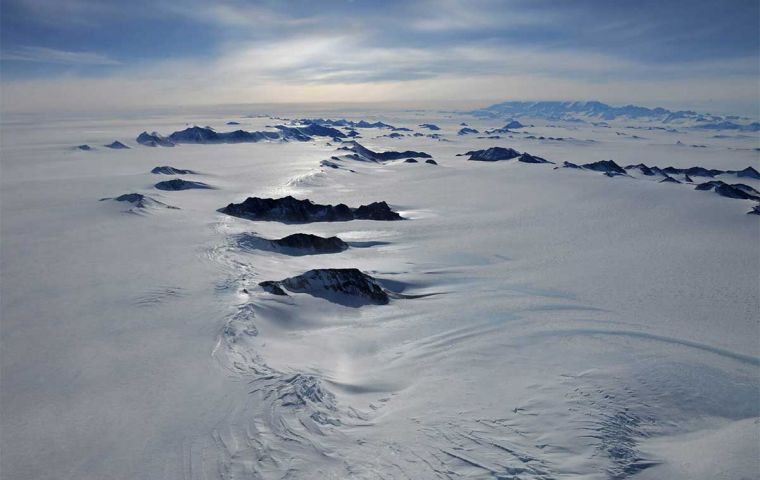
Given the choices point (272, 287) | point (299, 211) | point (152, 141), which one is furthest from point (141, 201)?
point (152, 141)

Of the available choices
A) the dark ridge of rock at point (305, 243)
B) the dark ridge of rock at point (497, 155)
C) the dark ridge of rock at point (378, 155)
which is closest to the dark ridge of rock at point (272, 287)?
the dark ridge of rock at point (305, 243)

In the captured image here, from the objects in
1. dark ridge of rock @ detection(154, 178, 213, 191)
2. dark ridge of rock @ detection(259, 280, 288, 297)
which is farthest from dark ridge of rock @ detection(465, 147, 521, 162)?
dark ridge of rock @ detection(259, 280, 288, 297)

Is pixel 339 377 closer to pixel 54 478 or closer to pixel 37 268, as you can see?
pixel 54 478

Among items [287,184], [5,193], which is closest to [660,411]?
[287,184]

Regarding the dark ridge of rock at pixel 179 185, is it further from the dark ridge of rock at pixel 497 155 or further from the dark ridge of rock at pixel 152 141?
the dark ridge of rock at pixel 152 141

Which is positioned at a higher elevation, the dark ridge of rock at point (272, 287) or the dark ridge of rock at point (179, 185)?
the dark ridge of rock at point (179, 185)
